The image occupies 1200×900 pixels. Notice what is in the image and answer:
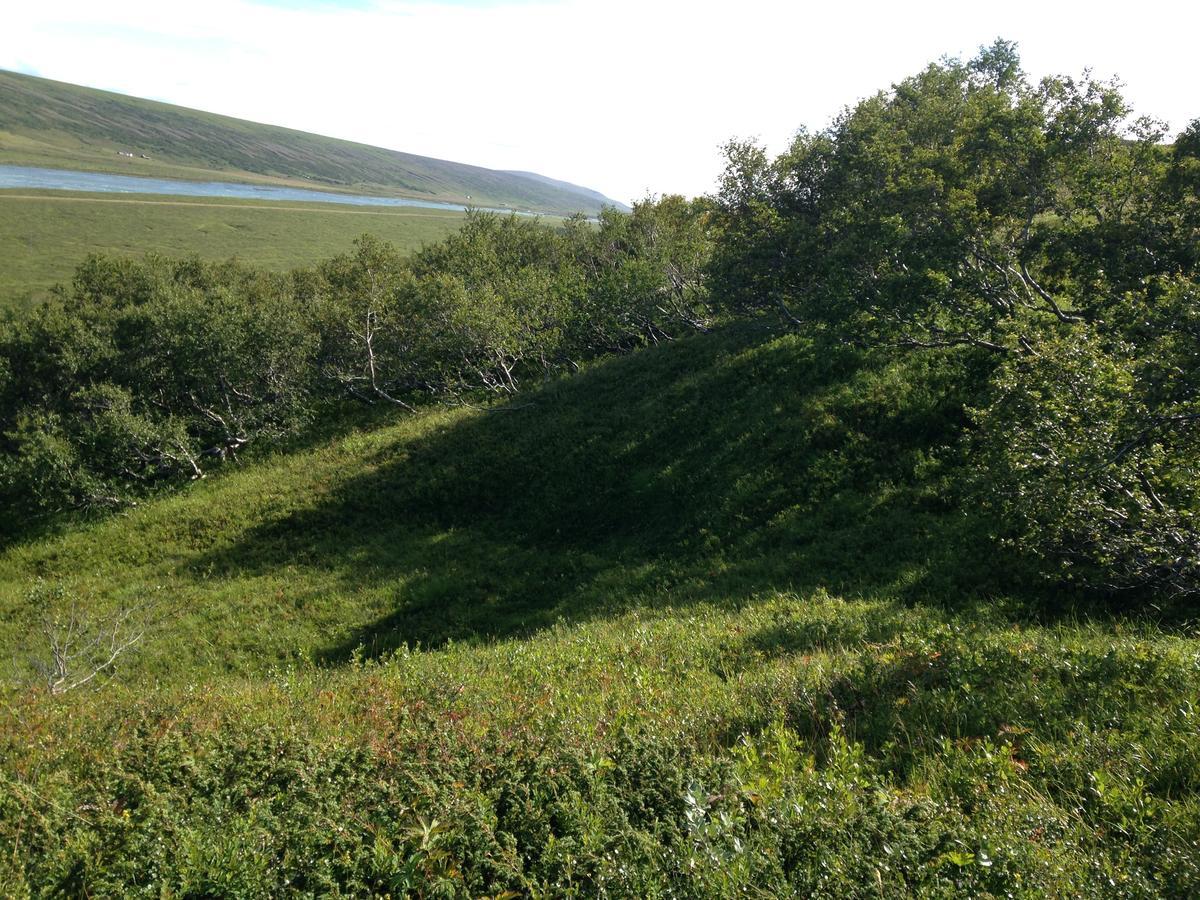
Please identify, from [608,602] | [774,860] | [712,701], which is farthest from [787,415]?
[774,860]

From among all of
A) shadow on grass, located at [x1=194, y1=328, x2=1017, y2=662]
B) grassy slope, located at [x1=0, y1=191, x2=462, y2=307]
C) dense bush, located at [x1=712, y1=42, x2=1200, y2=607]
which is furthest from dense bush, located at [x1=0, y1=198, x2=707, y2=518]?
grassy slope, located at [x1=0, y1=191, x2=462, y2=307]

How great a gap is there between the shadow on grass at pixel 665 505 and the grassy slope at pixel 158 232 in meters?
83.9

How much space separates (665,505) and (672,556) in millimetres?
3670

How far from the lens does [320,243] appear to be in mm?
147250

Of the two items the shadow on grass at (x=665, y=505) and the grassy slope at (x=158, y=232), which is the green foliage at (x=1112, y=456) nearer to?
the shadow on grass at (x=665, y=505)

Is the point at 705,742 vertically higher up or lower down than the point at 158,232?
lower down

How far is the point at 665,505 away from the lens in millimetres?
25219

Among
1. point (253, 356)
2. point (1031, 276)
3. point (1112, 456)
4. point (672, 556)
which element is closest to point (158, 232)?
point (253, 356)

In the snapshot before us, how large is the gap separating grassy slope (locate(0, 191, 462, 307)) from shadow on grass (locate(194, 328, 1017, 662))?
8394 cm

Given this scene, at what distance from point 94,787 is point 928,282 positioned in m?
25.2

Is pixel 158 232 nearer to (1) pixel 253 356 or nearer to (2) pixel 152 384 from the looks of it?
(2) pixel 152 384

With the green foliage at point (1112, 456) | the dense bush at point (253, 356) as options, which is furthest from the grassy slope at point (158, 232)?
the green foliage at point (1112, 456)

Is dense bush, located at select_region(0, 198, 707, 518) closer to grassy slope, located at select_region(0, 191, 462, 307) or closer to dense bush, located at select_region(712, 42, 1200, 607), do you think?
dense bush, located at select_region(712, 42, 1200, 607)

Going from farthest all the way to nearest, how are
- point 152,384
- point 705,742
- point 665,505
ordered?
point 152,384
point 665,505
point 705,742
